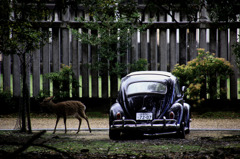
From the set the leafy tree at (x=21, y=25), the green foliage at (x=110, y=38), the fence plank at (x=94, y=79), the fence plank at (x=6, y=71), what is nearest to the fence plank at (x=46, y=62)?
the fence plank at (x=6, y=71)

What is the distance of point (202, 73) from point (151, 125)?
19.9ft

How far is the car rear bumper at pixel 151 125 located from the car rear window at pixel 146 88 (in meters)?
0.76

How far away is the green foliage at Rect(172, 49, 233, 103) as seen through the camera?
44.6 feet

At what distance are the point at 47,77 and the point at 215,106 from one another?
20.6 feet

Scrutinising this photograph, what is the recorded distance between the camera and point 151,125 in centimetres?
815

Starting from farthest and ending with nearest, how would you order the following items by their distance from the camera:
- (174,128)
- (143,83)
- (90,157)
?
(143,83) < (174,128) < (90,157)

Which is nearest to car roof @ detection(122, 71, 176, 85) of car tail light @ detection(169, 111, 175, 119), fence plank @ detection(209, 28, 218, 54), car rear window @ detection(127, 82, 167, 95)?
car rear window @ detection(127, 82, 167, 95)

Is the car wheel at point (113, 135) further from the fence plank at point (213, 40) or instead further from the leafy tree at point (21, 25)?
the fence plank at point (213, 40)

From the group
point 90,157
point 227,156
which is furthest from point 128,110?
point 227,156

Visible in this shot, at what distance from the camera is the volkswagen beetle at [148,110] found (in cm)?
823

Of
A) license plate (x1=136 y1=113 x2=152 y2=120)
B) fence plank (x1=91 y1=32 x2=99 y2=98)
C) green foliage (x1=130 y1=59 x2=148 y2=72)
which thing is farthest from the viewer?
fence plank (x1=91 y1=32 x2=99 y2=98)

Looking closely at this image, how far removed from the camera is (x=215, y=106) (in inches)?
554

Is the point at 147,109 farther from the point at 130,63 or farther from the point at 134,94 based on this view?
the point at 130,63

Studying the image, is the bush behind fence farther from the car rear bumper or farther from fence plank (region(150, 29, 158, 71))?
the car rear bumper
